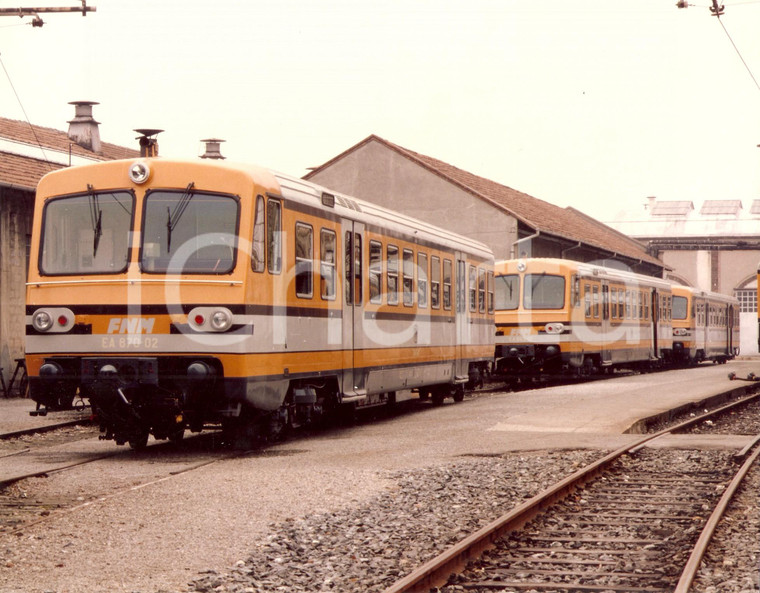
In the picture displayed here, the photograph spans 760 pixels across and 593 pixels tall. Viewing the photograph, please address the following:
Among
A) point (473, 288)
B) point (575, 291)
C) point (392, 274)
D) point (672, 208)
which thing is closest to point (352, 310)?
point (392, 274)

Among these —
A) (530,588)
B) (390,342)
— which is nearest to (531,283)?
(390,342)

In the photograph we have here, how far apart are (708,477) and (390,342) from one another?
5.93 metres

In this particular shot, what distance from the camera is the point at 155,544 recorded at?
7.21 metres

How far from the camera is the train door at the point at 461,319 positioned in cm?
1962

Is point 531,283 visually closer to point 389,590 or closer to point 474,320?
point 474,320

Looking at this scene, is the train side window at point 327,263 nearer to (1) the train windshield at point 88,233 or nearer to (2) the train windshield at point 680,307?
(1) the train windshield at point 88,233

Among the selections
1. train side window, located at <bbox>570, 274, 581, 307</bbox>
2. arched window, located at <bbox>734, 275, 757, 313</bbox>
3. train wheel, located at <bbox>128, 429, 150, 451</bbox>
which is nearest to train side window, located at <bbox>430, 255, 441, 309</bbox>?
train wheel, located at <bbox>128, 429, 150, 451</bbox>

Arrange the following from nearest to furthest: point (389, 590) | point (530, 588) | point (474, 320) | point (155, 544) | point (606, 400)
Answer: point (389, 590), point (530, 588), point (155, 544), point (606, 400), point (474, 320)

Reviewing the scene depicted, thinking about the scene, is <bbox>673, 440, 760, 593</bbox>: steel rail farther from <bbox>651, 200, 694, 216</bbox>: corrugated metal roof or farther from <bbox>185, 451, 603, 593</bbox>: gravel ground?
<bbox>651, 200, 694, 216</bbox>: corrugated metal roof

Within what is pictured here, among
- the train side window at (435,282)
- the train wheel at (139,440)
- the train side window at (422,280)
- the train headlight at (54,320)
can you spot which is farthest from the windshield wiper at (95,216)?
the train side window at (435,282)

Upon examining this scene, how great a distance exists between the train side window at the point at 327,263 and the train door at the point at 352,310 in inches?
15.0

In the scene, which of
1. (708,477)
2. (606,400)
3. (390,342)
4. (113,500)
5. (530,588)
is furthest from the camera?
(606,400)

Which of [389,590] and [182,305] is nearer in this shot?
[389,590]

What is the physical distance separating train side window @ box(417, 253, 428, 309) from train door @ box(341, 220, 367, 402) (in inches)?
103
